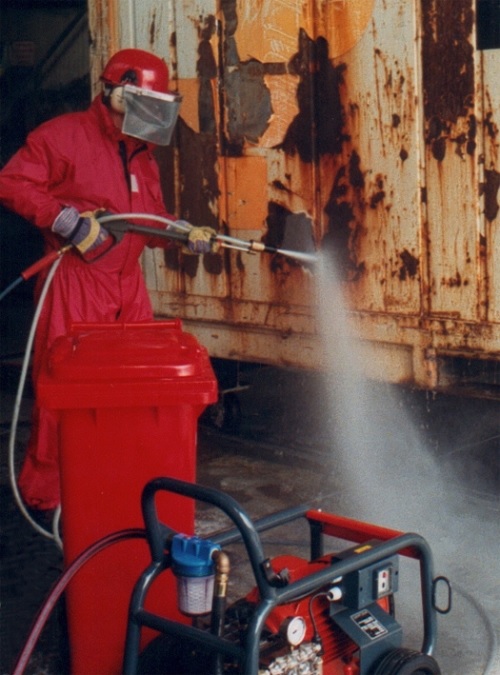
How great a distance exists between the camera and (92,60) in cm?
571

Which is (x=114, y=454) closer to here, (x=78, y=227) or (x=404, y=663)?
(x=404, y=663)

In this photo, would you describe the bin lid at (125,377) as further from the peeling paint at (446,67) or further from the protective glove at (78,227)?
the peeling paint at (446,67)

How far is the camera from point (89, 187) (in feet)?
14.7

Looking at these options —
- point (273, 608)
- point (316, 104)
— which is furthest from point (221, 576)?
point (316, 104)

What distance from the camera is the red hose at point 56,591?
257 cm

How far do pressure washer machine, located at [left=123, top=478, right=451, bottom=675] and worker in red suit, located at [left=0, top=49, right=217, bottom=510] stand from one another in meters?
1.85

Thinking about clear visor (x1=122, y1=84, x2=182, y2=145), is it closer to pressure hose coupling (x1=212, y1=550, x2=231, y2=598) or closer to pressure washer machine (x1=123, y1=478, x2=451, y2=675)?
pressure washer machine (x1=123, y1=478, x2=451, y2=675)

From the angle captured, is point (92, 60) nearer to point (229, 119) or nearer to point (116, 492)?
point (229, 119)

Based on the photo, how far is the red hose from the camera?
2570mm

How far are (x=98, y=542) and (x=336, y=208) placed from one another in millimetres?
2489

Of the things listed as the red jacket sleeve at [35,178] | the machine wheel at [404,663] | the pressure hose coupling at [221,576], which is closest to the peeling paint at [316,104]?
the red jacket sleeve at [35,178]

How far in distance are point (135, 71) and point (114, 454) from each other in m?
2.07

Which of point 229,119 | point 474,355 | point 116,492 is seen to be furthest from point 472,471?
point 116,492

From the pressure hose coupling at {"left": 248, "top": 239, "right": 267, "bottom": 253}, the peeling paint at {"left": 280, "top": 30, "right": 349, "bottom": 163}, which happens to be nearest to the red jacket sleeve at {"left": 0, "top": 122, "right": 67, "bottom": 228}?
the pressure hose coupling at {"left": 248, "top": 239, "right": 267, "bottom": 253}
